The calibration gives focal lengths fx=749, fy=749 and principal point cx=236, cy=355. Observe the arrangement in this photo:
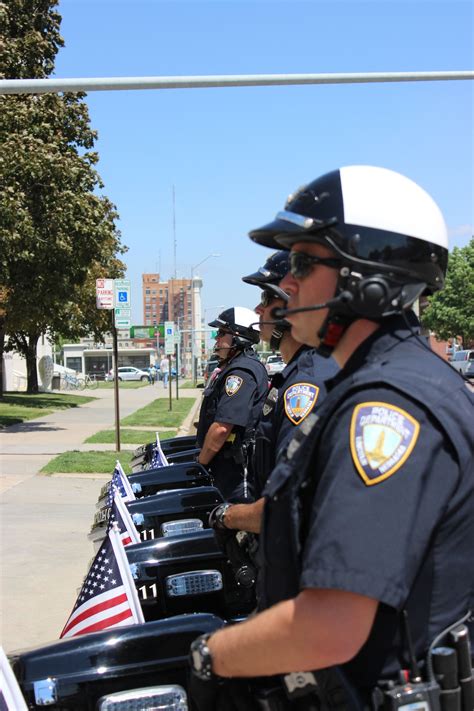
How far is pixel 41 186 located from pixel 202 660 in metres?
15.6

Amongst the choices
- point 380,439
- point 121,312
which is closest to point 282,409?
point 380,439

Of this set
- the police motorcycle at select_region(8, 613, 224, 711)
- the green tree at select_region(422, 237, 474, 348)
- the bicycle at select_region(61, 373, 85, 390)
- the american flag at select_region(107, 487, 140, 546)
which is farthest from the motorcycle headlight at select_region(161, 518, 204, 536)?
the green tree at select_region(422, 237, 474, 348)

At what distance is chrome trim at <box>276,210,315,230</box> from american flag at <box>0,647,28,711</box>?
4.55 feet

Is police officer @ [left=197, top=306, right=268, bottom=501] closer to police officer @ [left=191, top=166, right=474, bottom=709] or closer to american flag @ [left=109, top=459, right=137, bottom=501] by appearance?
american flag @ [left=109, top=459, right=137, bottom=501]

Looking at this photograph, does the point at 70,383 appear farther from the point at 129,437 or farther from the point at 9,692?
the point at 9,692

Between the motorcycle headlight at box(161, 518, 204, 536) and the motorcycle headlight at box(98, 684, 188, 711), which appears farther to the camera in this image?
the motorcycle headlight at box(161, 518, 204, 536)

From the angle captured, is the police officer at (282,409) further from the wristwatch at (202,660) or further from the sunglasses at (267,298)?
the wristwatch at (202,660)

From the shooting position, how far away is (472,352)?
50438 millimetres

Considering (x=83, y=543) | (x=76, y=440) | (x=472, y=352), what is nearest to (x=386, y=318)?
(x=83, y=543)

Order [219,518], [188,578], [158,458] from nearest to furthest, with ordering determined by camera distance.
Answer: [219,518]
[188,578]
[158,458]

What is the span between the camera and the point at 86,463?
40.7ft

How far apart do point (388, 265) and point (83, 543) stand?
6.58 m

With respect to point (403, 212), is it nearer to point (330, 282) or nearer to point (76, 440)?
point (330, 282)

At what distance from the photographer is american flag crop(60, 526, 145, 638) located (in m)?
2.76
